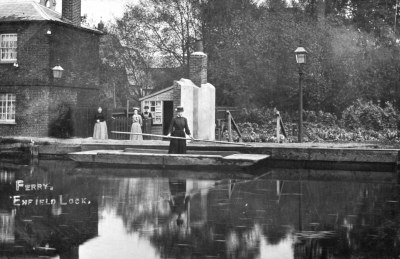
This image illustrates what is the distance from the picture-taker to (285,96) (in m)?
31.8

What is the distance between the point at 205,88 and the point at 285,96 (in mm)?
7272

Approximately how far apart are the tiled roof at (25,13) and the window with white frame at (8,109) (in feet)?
11.8

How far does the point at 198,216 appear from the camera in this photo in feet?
31.9

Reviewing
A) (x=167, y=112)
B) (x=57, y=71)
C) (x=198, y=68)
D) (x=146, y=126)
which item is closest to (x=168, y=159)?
(x=198, y=68)

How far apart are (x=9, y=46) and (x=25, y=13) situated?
5.61 feet

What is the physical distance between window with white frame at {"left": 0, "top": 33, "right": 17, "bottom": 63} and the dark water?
14.7 metres

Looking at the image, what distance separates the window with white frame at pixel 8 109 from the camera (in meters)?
29.1

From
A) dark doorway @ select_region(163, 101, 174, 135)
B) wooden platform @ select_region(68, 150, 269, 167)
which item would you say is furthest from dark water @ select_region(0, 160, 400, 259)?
dark doorway @ select_region(163, 101, 174, 135)

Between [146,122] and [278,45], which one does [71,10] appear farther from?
[278,45]

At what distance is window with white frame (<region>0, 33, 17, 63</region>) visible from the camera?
2902 centimetres

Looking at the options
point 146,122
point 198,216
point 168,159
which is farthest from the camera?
point 146,122

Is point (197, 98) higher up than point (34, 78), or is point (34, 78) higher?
point (34, 78)

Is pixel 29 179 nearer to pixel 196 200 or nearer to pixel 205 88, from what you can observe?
pixel 196 200

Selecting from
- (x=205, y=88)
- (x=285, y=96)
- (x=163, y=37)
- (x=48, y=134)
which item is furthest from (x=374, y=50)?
(x=48, y=134)
